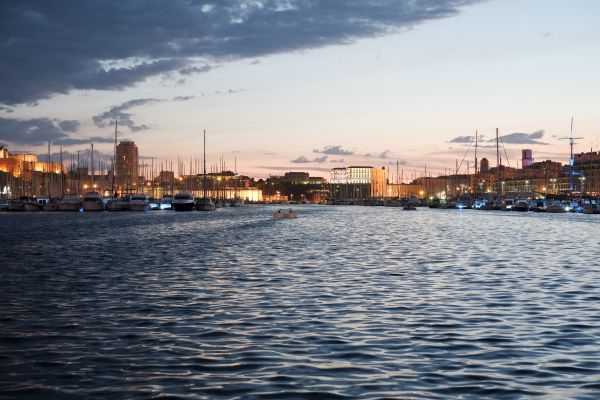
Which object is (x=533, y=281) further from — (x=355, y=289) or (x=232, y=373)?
(x=232, y=373)

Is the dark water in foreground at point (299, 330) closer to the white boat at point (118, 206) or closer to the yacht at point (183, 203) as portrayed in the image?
the yacht at point (183, 203)

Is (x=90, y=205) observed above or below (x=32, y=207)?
above

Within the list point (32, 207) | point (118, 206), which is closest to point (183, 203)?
point (118, 206)

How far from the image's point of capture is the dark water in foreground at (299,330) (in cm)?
1160

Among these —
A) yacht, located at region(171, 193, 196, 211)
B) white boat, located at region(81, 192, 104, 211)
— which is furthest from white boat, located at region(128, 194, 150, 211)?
white boat, located at region(81, 192, 104, 211)

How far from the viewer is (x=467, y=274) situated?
95.3 feet

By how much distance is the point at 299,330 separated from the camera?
53.8ft

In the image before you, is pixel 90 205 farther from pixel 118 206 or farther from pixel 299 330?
pixel 299 330

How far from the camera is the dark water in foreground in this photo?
457 inches

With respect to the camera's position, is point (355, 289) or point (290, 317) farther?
point (355, 289)

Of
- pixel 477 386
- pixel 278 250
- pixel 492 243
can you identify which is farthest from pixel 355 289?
pixel 492 243

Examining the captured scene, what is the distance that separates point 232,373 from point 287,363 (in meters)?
1.14

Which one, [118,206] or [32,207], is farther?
[32,207]

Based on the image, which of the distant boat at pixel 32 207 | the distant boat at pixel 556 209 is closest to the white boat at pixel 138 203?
the distant boat at pixel 32 207
